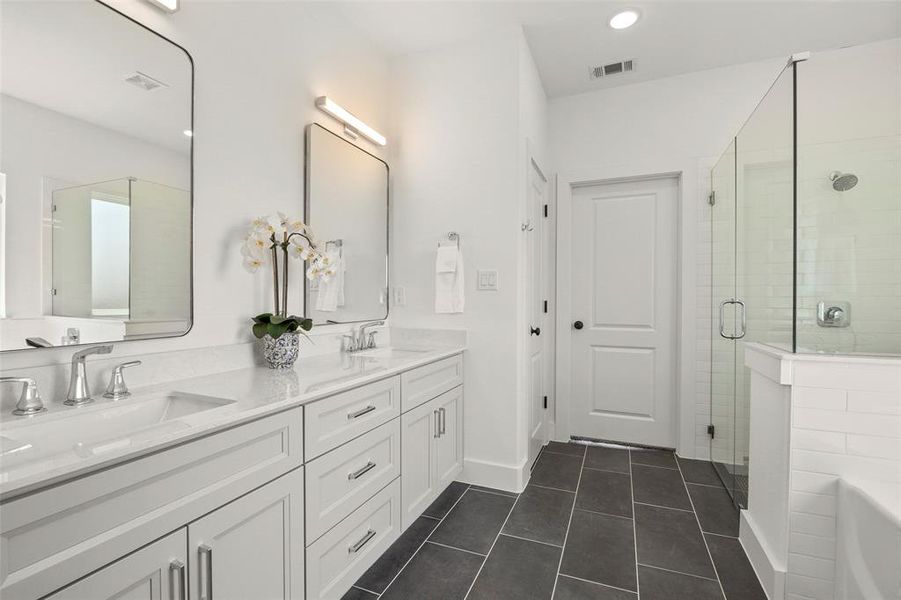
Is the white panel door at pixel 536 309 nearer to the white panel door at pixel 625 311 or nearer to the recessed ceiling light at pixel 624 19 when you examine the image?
the white panel door at pixel 625 311

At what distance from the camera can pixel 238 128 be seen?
1.67 meters

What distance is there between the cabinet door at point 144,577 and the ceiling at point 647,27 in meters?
2.50

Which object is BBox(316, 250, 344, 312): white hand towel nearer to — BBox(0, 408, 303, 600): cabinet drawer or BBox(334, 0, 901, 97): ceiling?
BBox(0, 408, 303, 600): cabinet drawer

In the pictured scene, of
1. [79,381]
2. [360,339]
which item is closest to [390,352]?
[360,339]

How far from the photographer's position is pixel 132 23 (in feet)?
4.29

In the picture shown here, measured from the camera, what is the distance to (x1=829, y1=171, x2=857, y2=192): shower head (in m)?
1.60

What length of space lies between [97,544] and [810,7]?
12.1 ft

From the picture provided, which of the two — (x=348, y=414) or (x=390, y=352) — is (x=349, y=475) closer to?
(x=348, y=414)

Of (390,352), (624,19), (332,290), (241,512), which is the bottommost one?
(241,512)

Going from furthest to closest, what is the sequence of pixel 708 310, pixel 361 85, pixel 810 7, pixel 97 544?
1. pixel 708 310
2. pixel 361 85
3. pixel 810 7
4. pixel 97 544

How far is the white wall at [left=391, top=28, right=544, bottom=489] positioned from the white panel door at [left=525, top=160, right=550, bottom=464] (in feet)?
0.79

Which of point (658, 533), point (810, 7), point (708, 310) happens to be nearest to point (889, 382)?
point (658, 533)

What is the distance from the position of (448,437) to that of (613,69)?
8.91 ft

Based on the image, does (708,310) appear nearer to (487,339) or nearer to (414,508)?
(487,339)
